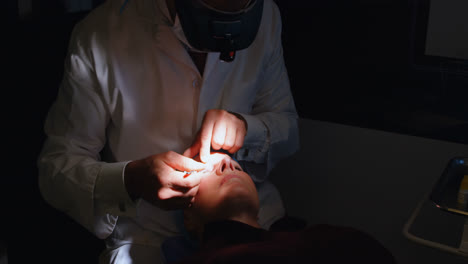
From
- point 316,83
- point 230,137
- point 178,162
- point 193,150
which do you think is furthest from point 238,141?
point 316,83

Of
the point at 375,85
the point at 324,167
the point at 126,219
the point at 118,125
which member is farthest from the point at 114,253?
the point at 375,85

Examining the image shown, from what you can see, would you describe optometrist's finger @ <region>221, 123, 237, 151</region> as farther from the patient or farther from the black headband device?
the black headband device

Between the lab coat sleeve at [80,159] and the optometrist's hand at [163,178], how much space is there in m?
0.04

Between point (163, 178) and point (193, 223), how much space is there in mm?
338

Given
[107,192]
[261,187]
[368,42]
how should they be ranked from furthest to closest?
[368,42], [261,187], [107,192]

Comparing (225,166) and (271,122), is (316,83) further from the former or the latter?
(225,166)

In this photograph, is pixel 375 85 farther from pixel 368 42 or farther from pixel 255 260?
pixel 255 260

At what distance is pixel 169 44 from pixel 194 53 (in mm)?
151

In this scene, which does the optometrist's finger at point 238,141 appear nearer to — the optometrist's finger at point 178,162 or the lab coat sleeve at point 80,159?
the optometrist's finger at point 178,162

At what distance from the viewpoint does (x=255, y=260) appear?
1.31m

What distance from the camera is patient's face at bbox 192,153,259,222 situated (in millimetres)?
1593

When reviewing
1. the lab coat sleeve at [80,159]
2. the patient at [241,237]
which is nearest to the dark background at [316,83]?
the lab coat sleeve at [80,159]

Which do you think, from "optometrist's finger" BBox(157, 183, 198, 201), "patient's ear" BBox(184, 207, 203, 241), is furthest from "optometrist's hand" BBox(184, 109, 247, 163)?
"patient's ear" BBox(184, 207, 203, 241)

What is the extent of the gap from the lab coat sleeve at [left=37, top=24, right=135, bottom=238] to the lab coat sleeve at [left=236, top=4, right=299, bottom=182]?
0.50 meters
